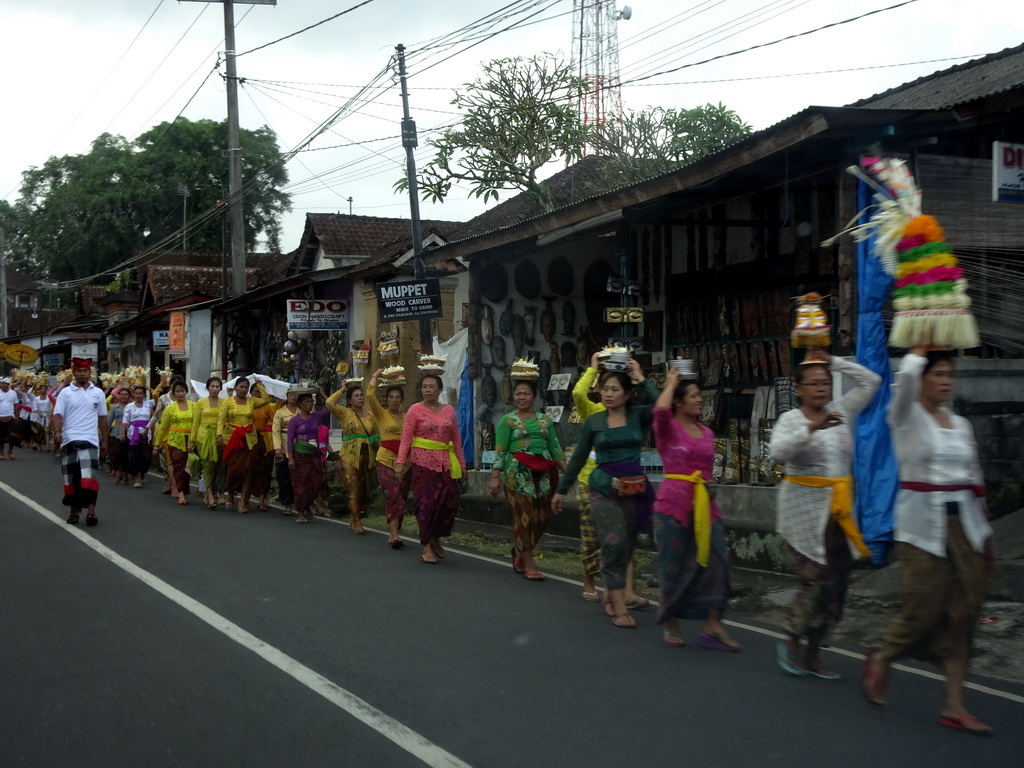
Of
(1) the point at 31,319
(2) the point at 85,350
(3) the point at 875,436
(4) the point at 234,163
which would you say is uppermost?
(4) the point at 234,163

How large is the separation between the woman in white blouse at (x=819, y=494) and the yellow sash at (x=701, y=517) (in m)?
0.70

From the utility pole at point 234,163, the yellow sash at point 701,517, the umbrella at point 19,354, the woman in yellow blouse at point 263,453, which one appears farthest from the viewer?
the umbrella at point 19,354

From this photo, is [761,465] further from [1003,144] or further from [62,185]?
[62,185]

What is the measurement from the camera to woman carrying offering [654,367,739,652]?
6613 millimetres

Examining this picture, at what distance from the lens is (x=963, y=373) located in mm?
9609

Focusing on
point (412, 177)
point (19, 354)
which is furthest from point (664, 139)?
point (19, 354)

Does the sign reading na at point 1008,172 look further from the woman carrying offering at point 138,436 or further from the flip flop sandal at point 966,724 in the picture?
the woman carrying offering at point 138,436

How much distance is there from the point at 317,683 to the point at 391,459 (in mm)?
6180

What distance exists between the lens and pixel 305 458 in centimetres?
1429

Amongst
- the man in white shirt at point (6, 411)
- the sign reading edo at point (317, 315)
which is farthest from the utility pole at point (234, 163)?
the man in white shirt at point (6, 411)

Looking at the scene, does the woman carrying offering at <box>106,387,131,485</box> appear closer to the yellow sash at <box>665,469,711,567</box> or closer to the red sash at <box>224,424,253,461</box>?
the red sash at <box>224,424,253,461</box>

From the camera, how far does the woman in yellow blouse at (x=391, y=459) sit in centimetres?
1177

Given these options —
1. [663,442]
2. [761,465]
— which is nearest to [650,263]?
[761,465]

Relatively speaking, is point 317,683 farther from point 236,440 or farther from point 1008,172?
point 236,440
